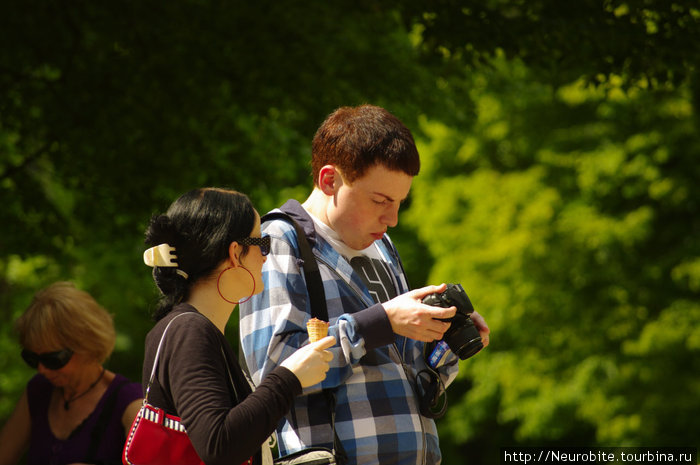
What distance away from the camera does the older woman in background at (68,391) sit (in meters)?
3.46

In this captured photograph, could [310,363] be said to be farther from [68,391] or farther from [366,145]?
[68,391]

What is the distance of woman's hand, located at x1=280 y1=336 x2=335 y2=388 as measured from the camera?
2.14 m

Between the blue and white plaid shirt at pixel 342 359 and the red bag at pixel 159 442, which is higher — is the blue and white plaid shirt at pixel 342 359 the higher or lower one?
the higher one

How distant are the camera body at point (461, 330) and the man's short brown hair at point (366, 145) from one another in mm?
437

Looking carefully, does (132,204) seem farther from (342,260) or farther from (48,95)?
(342,260)

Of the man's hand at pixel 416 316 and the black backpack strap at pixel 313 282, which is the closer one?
the man's hand at pixel 416 316

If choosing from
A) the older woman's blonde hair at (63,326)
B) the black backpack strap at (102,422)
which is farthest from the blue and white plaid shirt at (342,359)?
the older woman's blonde hair at (63,326)

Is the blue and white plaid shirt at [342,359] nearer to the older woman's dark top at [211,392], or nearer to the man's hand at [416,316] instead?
the man's hand at [416,316]

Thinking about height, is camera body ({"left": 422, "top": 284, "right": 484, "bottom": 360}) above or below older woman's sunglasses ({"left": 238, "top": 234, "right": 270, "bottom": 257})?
below

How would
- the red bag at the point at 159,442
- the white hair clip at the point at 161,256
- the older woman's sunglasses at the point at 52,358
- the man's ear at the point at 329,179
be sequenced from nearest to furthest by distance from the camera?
the red bag at the point at 159,442
the white hair clip at the point at 161,256
the man's ear at the point at 329,179
the older woman's sunglasses at the point at 52,358

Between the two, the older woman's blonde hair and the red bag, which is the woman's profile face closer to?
the older woman's blonde hair

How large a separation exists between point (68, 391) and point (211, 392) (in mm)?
1867

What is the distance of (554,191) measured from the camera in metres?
13.0

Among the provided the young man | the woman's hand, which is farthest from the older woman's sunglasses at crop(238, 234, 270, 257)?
the woman's hand
